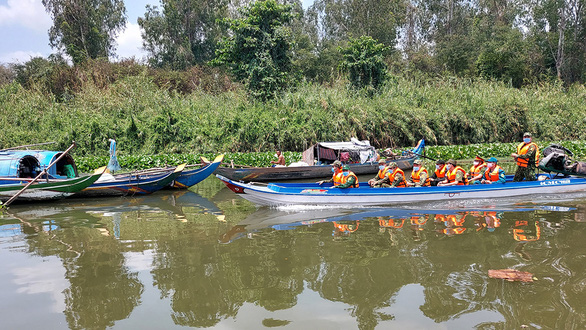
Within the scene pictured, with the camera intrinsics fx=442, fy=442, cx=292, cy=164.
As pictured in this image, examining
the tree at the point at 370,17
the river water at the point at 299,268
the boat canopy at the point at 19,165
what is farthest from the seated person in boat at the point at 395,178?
the tree at the point at 370,17

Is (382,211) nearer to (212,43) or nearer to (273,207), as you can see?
(273,207)

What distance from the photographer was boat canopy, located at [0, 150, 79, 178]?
41.3 feet

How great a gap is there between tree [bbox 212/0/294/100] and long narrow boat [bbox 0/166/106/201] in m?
14.5

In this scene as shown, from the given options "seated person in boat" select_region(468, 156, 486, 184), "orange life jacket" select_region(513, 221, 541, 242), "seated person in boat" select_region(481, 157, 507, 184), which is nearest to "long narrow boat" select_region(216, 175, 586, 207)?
→ "seated person in boat" select_region(481, 157, 507, 184)

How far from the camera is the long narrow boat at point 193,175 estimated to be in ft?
46.6

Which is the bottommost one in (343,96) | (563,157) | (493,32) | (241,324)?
(241,324)

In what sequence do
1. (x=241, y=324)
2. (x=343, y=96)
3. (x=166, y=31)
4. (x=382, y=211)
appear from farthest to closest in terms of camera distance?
(x=166, y=31) < (x=343, y=96) < (x=382, y=211) < (x=241, y=324)

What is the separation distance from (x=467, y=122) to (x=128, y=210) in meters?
19.6

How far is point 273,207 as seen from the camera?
1131 centimetres

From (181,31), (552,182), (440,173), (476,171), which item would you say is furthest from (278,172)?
(181,31)

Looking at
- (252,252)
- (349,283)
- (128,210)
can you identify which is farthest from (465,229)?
(128,210)

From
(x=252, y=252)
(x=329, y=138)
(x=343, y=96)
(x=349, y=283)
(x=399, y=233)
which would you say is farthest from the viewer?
(x=343, y=96)

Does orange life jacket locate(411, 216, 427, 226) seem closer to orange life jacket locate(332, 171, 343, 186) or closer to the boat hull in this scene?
orange life jacket locate(332, 171, 343, 186)

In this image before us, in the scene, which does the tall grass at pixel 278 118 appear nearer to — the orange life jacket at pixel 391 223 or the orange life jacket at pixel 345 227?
the orange life jacket at pixel 391 223
